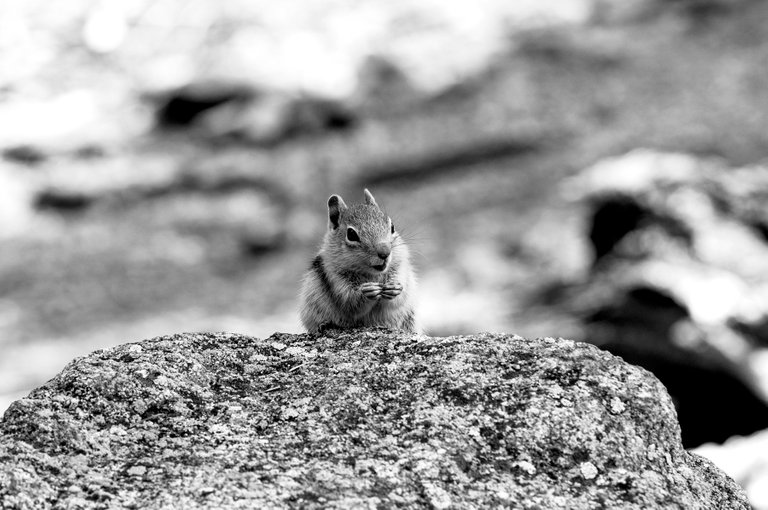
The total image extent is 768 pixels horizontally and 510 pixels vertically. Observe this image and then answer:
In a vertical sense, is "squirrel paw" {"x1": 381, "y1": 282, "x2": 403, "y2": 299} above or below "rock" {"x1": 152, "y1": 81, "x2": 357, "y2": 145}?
below

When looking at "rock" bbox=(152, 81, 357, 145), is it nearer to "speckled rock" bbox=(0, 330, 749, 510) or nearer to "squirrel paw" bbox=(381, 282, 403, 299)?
"squirrel paw" bbox=(381, 282, 403, 299)

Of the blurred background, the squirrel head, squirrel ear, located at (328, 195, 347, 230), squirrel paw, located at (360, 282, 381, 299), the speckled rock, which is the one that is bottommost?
the speckled rock

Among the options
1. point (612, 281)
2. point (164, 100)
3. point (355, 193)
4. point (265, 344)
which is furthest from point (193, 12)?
point (265, 344)

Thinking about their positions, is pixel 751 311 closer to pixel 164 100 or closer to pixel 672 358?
pixel 672 358

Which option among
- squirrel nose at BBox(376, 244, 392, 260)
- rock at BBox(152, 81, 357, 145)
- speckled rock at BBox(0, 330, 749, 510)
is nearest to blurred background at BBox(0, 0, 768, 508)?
rock at BBox(152, 81, 357, 145)

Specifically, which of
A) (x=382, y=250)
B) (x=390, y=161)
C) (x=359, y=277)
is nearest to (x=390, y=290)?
(x=382, y=250)
